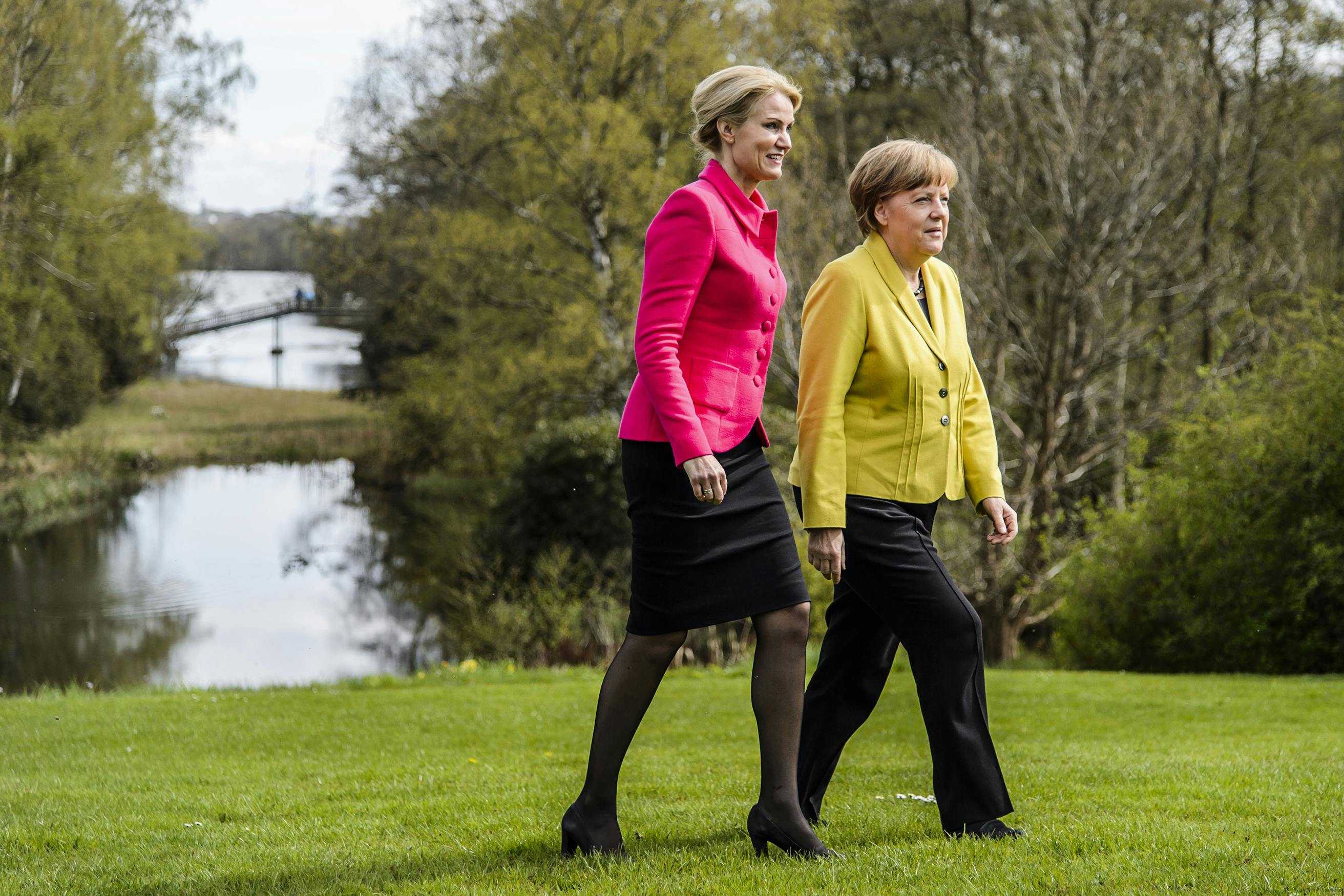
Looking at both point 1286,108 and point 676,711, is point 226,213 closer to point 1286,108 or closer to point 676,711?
point 1286,108

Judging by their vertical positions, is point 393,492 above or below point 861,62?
below

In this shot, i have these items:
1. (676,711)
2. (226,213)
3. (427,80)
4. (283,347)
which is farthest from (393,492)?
(283,347)

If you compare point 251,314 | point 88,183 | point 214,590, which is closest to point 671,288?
point 214,590

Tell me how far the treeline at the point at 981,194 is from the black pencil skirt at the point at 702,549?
9.82 metres

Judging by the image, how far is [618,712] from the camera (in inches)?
133

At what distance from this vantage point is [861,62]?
79.3ft

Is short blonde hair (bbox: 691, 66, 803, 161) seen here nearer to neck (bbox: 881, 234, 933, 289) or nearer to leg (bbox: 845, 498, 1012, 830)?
neck (bbox: 881, 234, 933, 289)

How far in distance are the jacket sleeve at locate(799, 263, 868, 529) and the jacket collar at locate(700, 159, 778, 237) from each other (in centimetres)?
24

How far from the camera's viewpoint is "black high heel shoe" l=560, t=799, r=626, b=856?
3.39m

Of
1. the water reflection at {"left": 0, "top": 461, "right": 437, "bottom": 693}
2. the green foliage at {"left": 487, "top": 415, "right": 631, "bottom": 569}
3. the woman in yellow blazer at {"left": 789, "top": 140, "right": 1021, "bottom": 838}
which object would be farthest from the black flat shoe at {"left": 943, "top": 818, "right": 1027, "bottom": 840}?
the green foliage at {"left": 487, "top": 415, "right": 631, "bottom": 569}

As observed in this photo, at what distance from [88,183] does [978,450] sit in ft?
80.1

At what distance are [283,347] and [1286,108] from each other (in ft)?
176

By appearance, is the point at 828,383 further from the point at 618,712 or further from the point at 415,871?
the point at 415,871

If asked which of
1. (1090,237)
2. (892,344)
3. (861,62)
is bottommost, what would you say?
(892,344)
